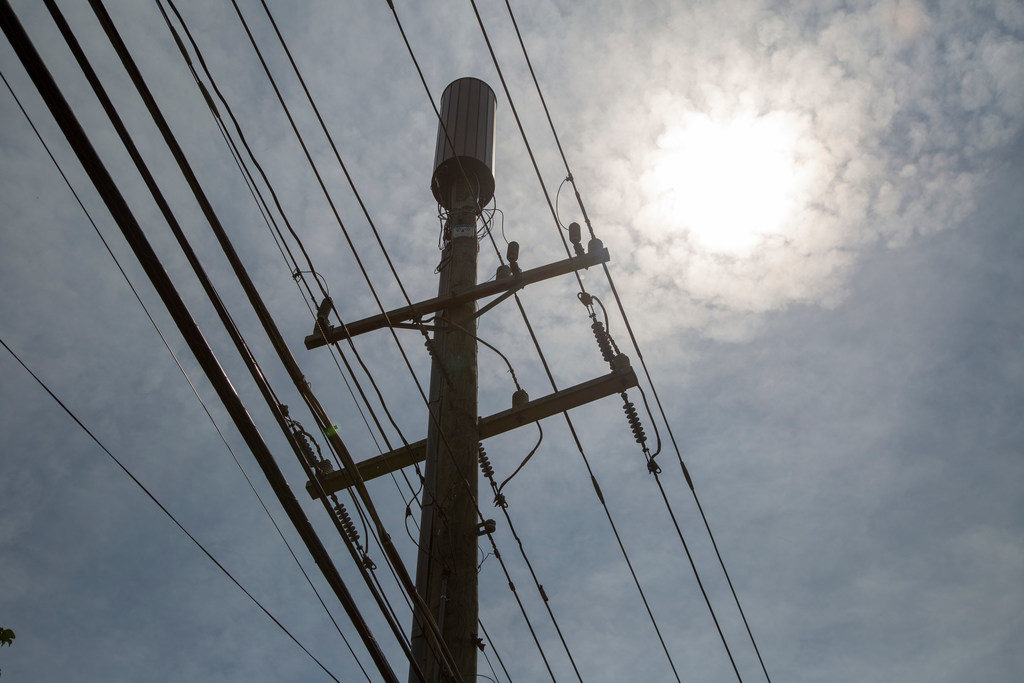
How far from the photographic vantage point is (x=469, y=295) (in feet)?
20.9

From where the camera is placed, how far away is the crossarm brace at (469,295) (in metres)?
6.18

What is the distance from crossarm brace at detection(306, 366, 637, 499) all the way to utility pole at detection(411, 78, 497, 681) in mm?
482

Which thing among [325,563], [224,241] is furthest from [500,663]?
[224,241]

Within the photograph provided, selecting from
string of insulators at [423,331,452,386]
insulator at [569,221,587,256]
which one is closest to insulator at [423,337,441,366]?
Answer: string of insulators at [423,331,452,386]

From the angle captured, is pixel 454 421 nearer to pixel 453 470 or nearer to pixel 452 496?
pixel 453 470

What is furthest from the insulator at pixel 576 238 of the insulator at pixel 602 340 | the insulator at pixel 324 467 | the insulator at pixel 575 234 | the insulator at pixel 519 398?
the insulator at pixel 324 467

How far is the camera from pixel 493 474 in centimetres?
665

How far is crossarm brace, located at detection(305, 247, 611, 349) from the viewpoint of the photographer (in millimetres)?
6176

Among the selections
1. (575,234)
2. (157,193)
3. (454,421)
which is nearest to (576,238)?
(575,234)

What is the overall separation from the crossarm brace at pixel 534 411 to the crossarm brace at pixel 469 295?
117 cm

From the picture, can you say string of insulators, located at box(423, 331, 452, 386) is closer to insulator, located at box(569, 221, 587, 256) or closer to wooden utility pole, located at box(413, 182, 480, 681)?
wooden utility pole, located at box(413, 182, 480, 681)

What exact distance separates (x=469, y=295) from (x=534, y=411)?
1327 millimetres

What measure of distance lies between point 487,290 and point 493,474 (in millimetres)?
1924

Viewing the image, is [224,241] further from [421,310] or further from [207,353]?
[421,310]
